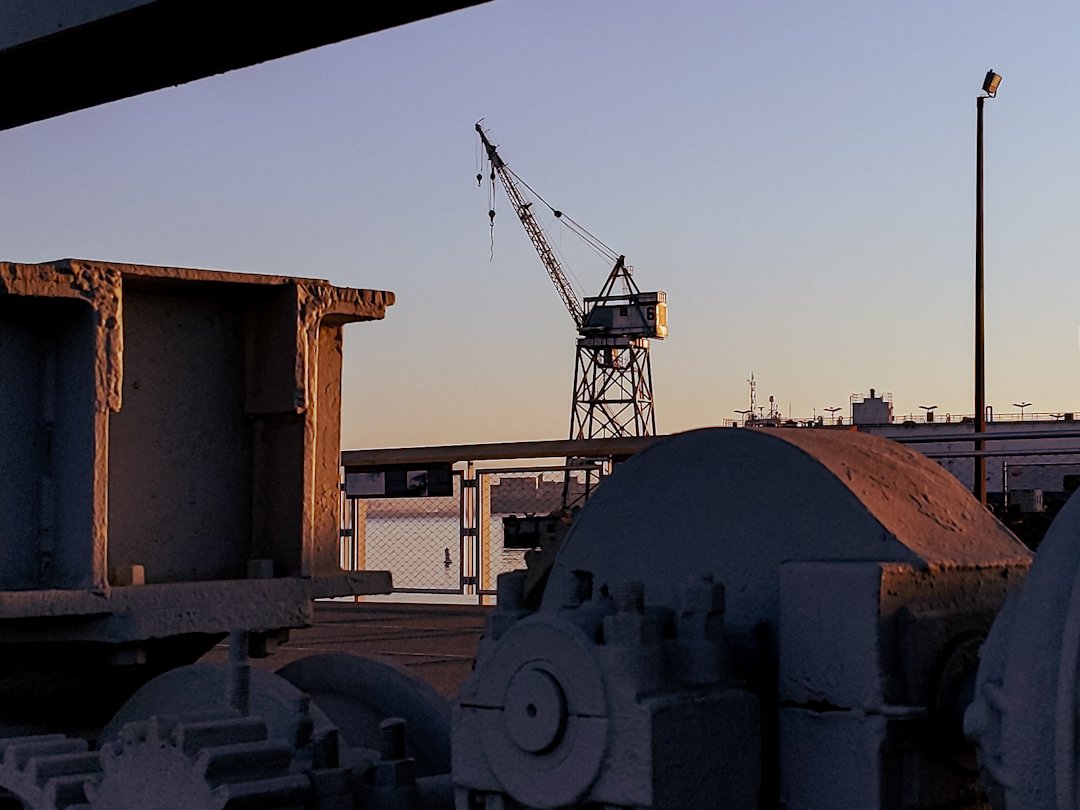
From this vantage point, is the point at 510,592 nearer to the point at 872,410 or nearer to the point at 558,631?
the point at 558,631

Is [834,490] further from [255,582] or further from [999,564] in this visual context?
[255,582]

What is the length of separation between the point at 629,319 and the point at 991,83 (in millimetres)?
52132

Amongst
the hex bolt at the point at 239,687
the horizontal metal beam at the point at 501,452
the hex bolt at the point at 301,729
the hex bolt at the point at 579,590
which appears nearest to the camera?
the hex bolt at the point at 579,590

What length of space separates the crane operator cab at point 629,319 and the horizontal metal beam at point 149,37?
221ft

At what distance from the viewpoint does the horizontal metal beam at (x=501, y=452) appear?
12195 mm

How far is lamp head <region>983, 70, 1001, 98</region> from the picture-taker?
20844 millimetres

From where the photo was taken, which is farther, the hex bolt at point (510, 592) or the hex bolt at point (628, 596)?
the hex bolt at point (510, 592)

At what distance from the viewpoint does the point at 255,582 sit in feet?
16.8

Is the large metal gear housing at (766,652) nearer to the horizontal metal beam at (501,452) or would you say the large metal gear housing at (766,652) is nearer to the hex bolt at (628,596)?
the hex bolt at (628,596)

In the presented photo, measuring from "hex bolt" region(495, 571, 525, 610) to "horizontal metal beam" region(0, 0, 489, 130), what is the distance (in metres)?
1.52

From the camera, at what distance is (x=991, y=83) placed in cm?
2084

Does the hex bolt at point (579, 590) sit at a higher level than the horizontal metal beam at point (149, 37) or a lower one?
lower

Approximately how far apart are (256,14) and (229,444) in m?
1.75

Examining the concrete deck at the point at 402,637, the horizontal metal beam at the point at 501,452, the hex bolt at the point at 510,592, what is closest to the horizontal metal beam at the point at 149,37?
the hex bolt at the point at 510,592
